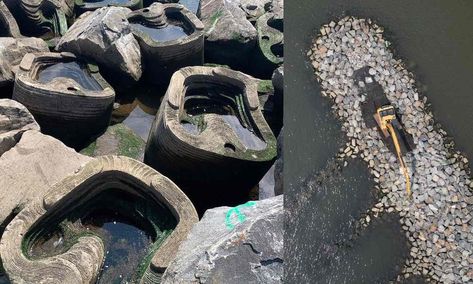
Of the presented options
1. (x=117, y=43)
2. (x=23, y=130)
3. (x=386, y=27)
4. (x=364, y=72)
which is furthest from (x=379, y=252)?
(x=117, y=43)

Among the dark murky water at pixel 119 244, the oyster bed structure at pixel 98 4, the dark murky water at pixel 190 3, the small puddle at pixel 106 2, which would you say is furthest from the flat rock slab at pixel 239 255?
the dark murky water at pixel 190 3

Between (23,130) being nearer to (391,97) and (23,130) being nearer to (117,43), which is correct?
(117,43)

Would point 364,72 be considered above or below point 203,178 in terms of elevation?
above

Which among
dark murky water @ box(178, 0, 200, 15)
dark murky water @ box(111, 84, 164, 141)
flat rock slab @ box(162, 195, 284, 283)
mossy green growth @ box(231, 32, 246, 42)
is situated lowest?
dark murky water @ box(111, 84, 164, 141)

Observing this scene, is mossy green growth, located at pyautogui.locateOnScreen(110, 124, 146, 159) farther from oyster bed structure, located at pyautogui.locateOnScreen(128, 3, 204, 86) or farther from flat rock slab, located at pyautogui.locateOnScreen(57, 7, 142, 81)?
oyster bed structure, located at pyautogui.locateOnScreen(128, 3, 204, 86)

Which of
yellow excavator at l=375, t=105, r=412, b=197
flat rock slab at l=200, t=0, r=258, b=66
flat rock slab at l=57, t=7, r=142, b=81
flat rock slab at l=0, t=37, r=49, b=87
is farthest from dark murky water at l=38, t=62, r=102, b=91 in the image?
yellow excavator at l=375, t=105, r=412, b=197

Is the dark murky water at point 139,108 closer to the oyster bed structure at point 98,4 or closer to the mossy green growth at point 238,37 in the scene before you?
the mossy green growth at point 238,37

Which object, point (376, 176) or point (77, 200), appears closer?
point (376, 176)
